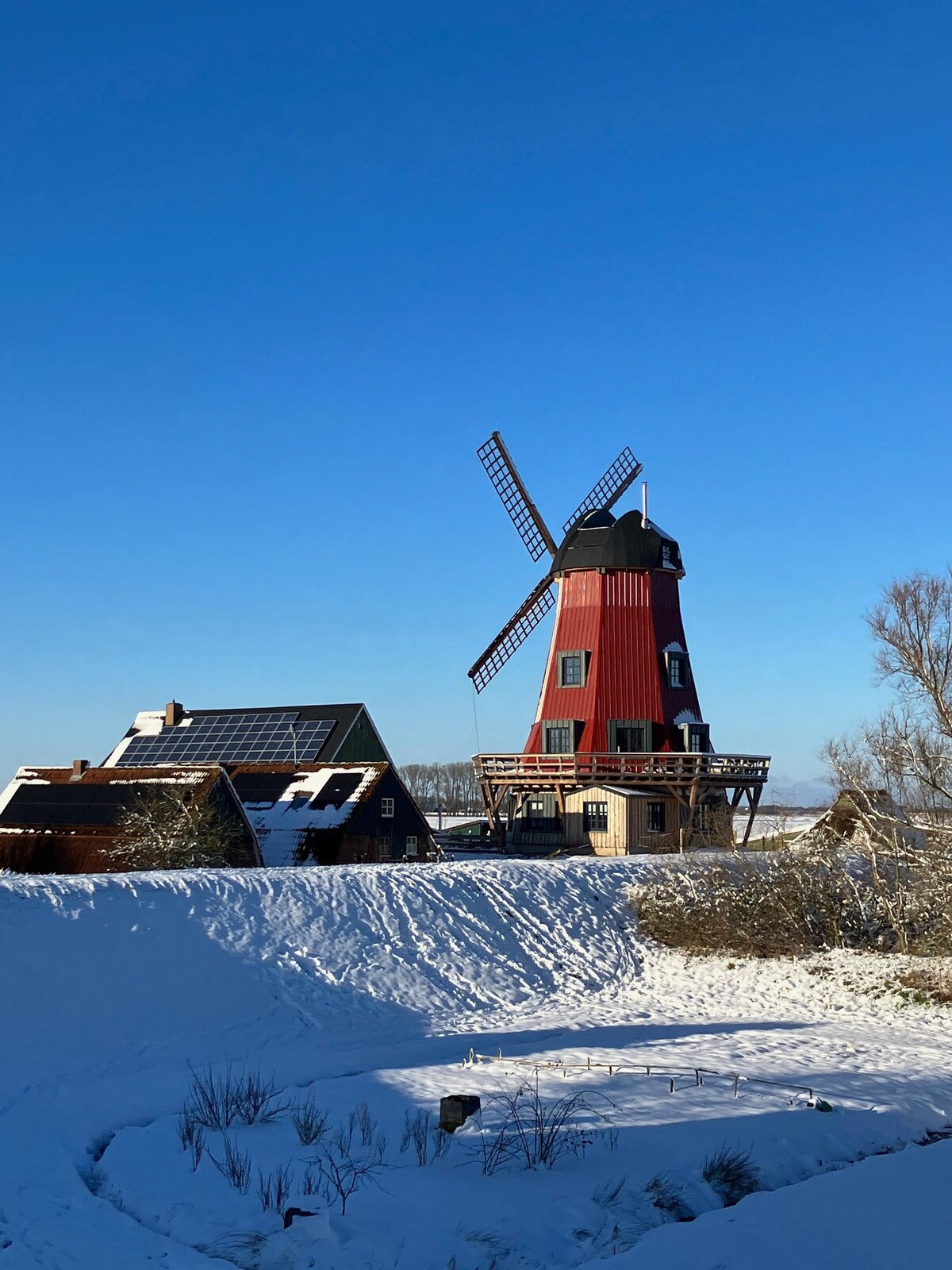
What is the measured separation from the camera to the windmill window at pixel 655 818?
4022 cm

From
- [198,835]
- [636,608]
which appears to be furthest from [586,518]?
[198,835]

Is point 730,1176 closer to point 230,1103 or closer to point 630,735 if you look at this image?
point 230,1103

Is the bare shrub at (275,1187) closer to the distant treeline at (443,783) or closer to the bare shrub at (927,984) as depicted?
the bare shrub at (927,984)

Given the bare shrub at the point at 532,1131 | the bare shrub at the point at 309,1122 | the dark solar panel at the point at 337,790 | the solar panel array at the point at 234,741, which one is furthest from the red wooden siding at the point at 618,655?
the bare shrub at the point at 309,1122

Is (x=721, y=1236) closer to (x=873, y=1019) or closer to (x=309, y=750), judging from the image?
(x=873, y=1019)

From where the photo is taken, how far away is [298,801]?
117 feet

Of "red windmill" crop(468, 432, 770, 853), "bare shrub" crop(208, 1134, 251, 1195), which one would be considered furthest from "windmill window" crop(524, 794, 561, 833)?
"bare shrub" crop(208, 1134, 251, 1195)

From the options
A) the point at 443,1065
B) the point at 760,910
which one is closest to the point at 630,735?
the point at 760,910

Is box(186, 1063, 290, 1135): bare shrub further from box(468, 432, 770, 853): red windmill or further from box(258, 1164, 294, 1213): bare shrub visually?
box(468, 432, 770, 853): red windmill

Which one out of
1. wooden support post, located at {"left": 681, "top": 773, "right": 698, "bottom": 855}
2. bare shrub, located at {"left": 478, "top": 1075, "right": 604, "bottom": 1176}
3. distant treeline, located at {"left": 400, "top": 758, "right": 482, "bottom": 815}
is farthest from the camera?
distant treeline, located at {"left": 400, "top": 758, "right": 482, "bottom": 815}

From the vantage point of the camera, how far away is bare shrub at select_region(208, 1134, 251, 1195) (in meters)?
12.0

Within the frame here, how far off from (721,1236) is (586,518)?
117ft

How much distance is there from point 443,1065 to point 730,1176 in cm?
587

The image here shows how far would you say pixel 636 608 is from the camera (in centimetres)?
4247
